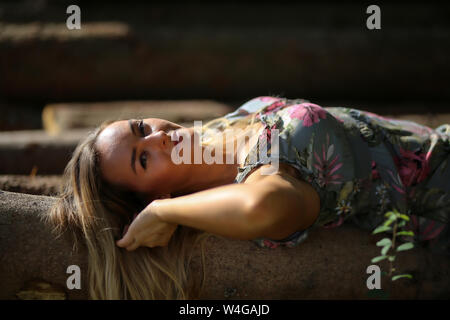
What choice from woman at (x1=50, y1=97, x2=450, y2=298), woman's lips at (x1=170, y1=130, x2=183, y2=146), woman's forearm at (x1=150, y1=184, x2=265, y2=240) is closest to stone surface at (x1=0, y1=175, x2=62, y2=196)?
woman at (x1=50, y1=97, x2=450, y2=298)

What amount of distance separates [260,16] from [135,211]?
3.34m

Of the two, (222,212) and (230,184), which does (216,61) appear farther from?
(222,212)

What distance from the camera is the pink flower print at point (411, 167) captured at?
2137mm

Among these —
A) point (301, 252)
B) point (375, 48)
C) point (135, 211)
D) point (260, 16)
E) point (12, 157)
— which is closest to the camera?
point (301, 252)

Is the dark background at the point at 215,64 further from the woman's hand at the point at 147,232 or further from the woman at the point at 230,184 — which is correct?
the woman's hand at the point at 147,232

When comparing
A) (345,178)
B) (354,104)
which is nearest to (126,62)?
(354,104)

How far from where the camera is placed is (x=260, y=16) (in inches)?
195

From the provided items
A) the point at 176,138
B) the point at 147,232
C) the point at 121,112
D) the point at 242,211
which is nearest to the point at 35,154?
the point at 121,112

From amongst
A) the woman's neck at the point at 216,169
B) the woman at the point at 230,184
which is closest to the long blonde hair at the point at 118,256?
the woman at the point at 230,184

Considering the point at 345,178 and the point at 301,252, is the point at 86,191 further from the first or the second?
the point at 345,178

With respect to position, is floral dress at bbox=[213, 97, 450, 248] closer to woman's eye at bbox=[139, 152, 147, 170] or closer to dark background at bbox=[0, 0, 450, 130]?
woman's eye at bbox=[139, 152, 147, 170]

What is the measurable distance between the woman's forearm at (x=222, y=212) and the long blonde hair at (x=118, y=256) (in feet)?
0.66

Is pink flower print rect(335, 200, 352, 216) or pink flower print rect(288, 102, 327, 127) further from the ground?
pink flower print rect(288, 102, 327, 127)

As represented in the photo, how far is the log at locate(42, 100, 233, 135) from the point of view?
382 cm
